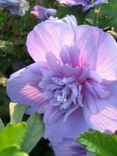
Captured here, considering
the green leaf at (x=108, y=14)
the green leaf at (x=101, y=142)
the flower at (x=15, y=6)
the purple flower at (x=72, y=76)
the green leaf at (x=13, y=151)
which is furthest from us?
the flower at (x=15, y=6)

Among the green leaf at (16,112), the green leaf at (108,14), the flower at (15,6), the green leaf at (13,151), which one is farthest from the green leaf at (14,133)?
the flower at (15,6)

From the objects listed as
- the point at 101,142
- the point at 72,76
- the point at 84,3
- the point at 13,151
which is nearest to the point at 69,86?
the point at 72,76

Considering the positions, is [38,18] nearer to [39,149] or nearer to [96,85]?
[39,149]

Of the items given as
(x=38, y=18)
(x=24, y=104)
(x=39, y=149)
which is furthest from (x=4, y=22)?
(x=24, y=104)

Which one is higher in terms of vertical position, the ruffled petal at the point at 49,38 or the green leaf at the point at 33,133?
the ruffled petal at the point at 49,38

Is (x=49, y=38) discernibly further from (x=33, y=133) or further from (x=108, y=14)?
(x=108, y=14)

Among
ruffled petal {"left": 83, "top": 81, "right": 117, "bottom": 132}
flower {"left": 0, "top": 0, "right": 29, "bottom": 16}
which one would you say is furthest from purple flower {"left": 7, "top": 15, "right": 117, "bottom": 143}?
flower {"left": 0, "top": 0, "right": 29, "bottom": 16}

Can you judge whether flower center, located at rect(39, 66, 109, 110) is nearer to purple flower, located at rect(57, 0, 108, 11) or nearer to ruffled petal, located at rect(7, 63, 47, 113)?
ruffled petal, located at rect(7, 63, 47, 113)

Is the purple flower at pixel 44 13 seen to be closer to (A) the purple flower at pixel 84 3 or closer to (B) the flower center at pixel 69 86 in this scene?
(A) the purple flower at pixel 84 3
